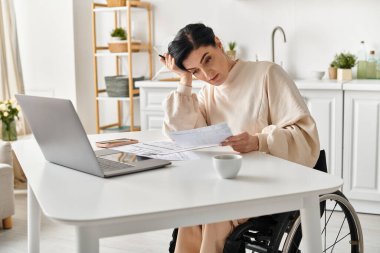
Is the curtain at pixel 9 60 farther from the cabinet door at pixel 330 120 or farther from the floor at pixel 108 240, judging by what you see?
the cabinet door at pixel 330 120

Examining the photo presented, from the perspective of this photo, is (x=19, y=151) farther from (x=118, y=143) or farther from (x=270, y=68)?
(x=270, y=68)

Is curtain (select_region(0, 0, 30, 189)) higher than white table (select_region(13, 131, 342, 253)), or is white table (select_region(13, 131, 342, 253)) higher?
curtain (select_region(0, 0, 30, 189))

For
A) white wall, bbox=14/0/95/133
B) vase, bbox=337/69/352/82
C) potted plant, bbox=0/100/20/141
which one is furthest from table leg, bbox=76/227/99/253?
white wall, bbox=14/0/95/133

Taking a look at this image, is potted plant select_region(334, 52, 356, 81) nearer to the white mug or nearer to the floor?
the floor

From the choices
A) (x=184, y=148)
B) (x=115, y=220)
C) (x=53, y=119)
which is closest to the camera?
(x=115, y=220)

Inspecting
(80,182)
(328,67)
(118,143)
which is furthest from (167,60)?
(328,67)

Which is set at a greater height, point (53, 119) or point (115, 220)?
point (53, 119)

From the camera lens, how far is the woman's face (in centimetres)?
208

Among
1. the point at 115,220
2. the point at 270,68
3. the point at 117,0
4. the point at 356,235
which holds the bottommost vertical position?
the point at 356,235

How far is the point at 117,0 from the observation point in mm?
4488

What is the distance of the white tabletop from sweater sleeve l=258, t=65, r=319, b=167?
0.49ft

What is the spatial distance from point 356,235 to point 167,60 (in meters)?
0.95

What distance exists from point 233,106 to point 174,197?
86 centimetres

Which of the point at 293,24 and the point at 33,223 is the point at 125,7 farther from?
the point at 33,223
